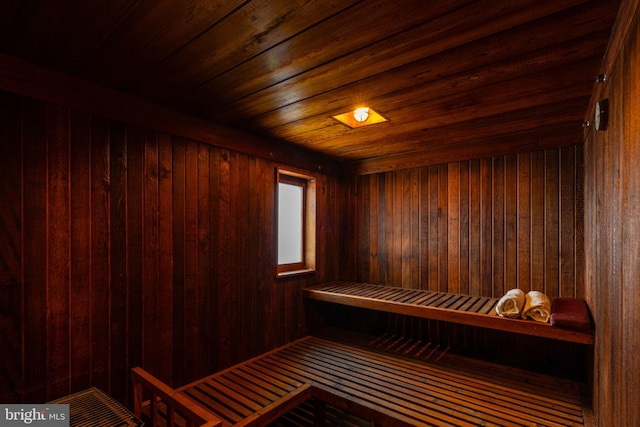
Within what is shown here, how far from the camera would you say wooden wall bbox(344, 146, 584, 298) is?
272cm

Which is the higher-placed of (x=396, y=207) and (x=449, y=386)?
(x=396, y=207)

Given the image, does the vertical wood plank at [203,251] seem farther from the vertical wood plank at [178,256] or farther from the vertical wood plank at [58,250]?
the vertical wood plank at [58,250]

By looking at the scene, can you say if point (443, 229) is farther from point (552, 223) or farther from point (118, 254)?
point (118, 254)

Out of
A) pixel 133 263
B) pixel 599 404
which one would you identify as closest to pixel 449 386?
pixel 599 404

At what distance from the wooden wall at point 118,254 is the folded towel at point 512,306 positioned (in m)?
2.05

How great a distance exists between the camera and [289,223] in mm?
3539

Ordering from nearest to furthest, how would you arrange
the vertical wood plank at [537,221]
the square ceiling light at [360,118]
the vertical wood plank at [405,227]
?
the square ceiling light at [360,118] < the vertical wood plank at [537,221] < the vertical wood plank at [405,227]

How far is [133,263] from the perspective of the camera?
209 centimetres

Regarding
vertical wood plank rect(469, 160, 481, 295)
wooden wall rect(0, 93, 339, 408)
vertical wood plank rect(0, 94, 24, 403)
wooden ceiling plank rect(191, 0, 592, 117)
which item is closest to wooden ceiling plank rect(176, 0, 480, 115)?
wooden ceiling plank rect(191, 0, 592, 117)

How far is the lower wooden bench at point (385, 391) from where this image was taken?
6.64ft

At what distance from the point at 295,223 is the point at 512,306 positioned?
2.24m

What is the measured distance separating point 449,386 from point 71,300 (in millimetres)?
2712

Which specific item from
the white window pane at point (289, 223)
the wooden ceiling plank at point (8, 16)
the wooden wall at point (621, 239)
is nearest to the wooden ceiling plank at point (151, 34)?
the wooden ceiling plank at point (8, 16)

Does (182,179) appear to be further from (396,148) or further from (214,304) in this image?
(396,148)
